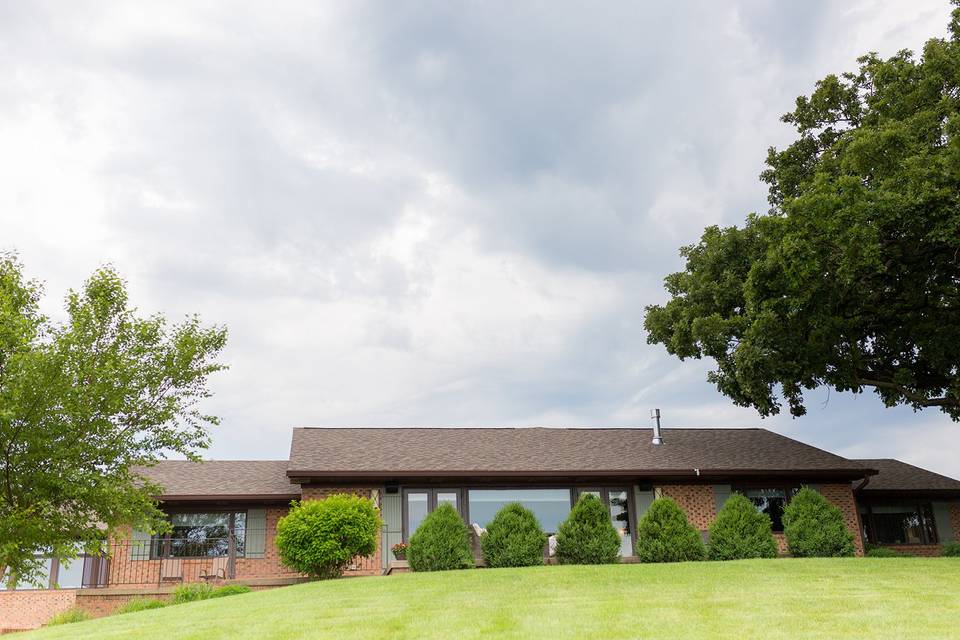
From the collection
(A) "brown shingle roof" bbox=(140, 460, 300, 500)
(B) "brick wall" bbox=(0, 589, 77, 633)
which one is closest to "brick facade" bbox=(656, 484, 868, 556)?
(A) "brown shingle roof" bbox=(140, 460, 300, 500)

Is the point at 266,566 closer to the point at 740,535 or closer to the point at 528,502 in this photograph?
the point at 528,502

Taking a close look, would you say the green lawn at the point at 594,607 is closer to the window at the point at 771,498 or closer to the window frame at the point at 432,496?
the window frame at the point at 432,496

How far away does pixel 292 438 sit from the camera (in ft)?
80.9

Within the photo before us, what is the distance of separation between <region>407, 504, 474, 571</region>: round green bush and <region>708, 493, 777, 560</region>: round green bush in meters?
6.07

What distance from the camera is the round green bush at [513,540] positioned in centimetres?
1795

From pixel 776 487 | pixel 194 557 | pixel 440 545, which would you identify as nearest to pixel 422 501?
pixel 440 545

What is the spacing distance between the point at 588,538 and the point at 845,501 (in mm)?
9848

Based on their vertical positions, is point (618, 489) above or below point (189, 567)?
above

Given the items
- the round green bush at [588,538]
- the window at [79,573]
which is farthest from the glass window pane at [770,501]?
the window at [79,573]

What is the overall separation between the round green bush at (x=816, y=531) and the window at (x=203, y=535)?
14647 mm

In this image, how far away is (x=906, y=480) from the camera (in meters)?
26.4

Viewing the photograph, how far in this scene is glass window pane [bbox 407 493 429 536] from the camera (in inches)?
857

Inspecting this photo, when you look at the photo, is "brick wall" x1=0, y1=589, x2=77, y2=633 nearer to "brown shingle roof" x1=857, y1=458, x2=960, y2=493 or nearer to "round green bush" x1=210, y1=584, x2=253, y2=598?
"round green bush" x1=210, y1=584, x2=253, y2=598

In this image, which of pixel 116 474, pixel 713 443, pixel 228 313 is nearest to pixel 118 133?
pixel 228 313
